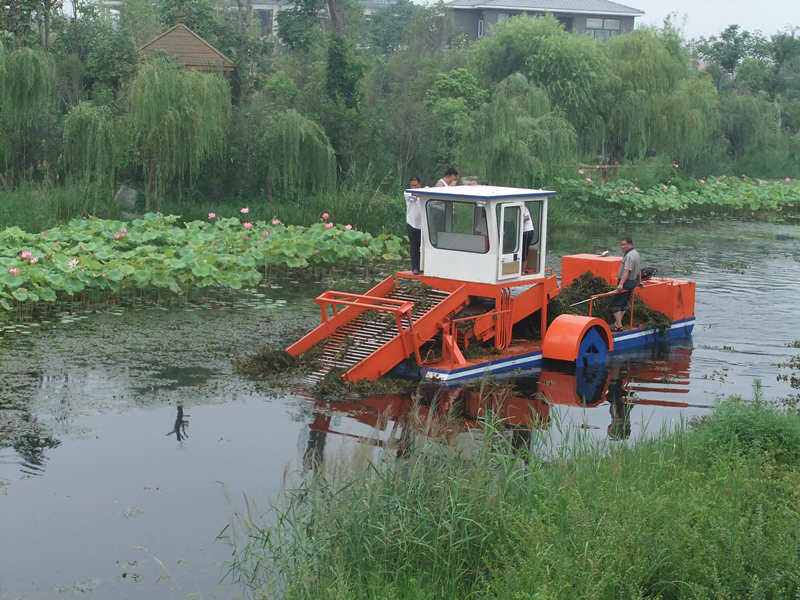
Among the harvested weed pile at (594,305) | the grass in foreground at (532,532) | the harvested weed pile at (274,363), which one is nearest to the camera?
the grass in foreground at (532,532)

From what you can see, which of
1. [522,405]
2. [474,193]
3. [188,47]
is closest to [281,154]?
[188,47]

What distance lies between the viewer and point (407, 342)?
48.0 ft

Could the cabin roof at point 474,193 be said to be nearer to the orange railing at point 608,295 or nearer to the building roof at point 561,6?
the orange railing at point 608,295

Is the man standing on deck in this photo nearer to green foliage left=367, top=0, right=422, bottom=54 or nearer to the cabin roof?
the cabin roof

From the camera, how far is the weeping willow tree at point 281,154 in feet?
90.0

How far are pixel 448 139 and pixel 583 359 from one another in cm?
1990

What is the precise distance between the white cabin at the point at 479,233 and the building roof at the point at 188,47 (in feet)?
61.0

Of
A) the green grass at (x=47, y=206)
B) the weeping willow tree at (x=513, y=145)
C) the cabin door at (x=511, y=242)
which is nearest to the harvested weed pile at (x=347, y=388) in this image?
the cabin door at (x=511, y=242)

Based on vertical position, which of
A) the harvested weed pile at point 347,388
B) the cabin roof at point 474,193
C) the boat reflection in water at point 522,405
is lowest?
the boat reflection in water at point 522,405

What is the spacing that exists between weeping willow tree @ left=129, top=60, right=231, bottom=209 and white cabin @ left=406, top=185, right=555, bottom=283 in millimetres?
10634

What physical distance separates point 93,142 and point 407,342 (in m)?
13.1

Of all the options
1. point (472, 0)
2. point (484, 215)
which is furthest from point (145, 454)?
point (472, 0)

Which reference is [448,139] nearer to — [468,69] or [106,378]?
[468,69]

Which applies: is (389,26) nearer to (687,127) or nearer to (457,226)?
(687,127)
